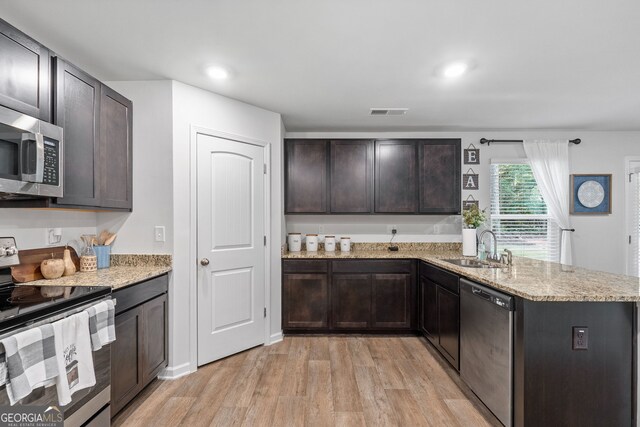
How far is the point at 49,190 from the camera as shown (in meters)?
1.85

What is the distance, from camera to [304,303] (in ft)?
11.7

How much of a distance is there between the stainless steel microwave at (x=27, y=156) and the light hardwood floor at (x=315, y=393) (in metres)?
1.56

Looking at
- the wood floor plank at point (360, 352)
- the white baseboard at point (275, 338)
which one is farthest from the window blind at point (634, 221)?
the white baseboard at point (275, 338)

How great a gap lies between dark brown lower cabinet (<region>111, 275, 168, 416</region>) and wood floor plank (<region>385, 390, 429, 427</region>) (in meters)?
1.79

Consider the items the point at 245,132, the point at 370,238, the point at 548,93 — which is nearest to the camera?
the point at 548,93

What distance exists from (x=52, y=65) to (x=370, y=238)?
3.50 meters

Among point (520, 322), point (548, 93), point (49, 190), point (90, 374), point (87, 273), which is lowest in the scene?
point (90, 374)

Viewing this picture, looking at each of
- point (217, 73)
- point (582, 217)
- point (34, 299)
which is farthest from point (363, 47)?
point (582, 217)

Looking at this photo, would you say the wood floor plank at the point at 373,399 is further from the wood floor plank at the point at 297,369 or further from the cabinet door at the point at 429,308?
the cabinet door at the point at 429,308

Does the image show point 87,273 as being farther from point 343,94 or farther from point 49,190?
point 343,94

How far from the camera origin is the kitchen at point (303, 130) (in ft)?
6.38

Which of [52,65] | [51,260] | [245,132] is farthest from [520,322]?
[52,65]

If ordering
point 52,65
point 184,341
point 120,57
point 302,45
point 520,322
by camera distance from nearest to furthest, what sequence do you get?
point 520,322 → point 52,65 → point 302,45 → point 120,57 → point 184,341

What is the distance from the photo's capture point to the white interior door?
112 inches
